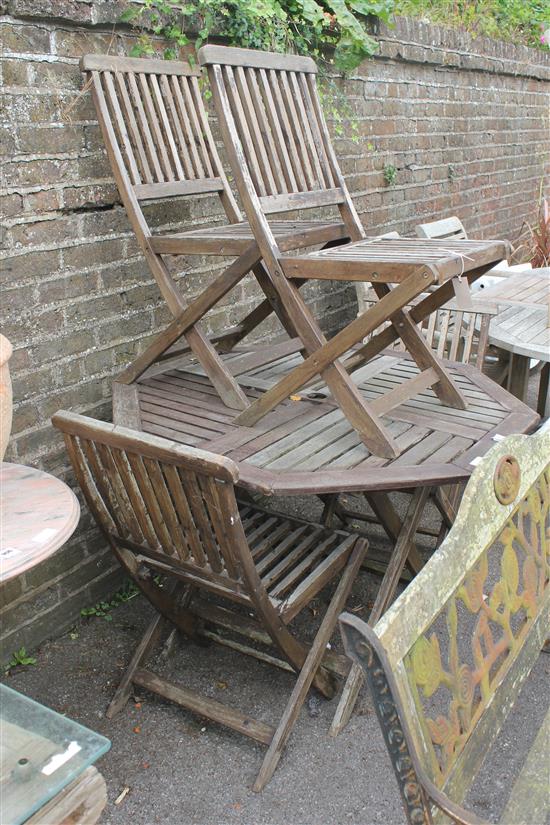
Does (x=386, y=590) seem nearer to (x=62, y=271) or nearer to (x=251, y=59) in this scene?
(x=62, y=271)

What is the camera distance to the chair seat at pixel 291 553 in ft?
7.77

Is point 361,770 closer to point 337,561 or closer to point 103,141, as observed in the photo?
point 337,561

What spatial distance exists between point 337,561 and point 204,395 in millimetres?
758

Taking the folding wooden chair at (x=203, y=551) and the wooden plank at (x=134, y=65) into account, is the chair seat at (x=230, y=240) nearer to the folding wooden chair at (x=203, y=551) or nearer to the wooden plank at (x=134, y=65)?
the wooden plank at (x=134, y=65)

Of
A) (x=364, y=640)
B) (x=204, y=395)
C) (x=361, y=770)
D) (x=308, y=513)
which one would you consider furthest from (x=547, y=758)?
(x=308, y=513)

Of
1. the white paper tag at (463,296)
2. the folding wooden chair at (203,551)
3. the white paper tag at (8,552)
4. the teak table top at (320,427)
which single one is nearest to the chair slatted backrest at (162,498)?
the folding wooden chair at (203,551)

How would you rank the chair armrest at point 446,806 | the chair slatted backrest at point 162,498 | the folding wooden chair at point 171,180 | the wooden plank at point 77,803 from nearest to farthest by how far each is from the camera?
the chair armrest at point 446,806
the wooden plank at point 77,803
the chair slatted backrest at point 162,498
the folding wooden chair at point 171,180

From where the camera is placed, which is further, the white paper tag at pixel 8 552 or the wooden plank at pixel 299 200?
the wooden plank at pixel 299 200

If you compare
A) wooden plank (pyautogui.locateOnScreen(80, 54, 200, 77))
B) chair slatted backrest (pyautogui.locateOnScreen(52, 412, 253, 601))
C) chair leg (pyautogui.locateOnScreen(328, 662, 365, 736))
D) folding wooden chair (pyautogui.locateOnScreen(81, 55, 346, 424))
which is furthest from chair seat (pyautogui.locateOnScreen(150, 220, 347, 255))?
chair leg (pyautogui.locateOnScreen(328, 662, 365, 736))

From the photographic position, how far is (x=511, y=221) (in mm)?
7074

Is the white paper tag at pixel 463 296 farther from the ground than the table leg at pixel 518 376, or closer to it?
farther from the ground

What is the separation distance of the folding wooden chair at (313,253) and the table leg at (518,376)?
4.49 feet

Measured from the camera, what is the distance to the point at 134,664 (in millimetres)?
2617

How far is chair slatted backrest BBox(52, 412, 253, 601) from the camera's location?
198cm
